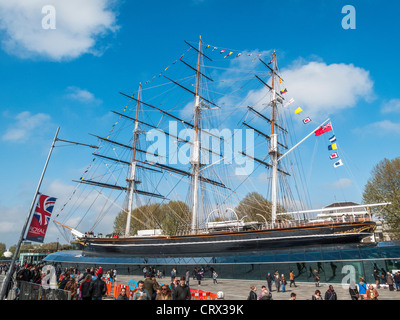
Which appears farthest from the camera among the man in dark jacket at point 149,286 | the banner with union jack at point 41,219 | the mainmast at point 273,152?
the mainmast at point 273,152

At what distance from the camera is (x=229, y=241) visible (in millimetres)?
32719

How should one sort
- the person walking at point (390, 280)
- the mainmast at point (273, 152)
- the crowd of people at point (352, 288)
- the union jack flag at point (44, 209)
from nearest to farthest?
the crowd of people at point (352, 288)
the union jack flag at point (44, 209)
the person walking at point (390, 280)
the mainmast at point (273, 152)

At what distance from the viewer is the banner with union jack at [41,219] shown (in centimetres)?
1162

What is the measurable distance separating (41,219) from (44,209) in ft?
1.44

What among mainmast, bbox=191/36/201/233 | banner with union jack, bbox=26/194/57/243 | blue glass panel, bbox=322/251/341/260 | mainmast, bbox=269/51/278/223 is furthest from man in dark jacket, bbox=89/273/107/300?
mainmast, bbox=269/51/278/223

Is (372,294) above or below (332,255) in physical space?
below

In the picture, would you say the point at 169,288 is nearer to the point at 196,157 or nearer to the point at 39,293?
the point at 39,293

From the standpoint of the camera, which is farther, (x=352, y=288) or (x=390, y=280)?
(x=390, y=280)

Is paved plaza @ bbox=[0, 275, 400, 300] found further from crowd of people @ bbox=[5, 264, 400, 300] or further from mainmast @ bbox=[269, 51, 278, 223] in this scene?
mainmast @ bbox=[269, 51, 278, 223]

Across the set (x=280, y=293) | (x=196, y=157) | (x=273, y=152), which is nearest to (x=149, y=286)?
(x=280, y=293)

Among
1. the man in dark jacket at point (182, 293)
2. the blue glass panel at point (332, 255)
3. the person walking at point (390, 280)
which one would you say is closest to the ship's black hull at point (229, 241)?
the blue glass panel at point (332, 255)

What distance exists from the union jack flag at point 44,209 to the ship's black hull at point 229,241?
23.5 meters

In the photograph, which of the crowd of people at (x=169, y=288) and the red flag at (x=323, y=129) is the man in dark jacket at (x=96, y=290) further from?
the red flag at (x=323, y=129)
